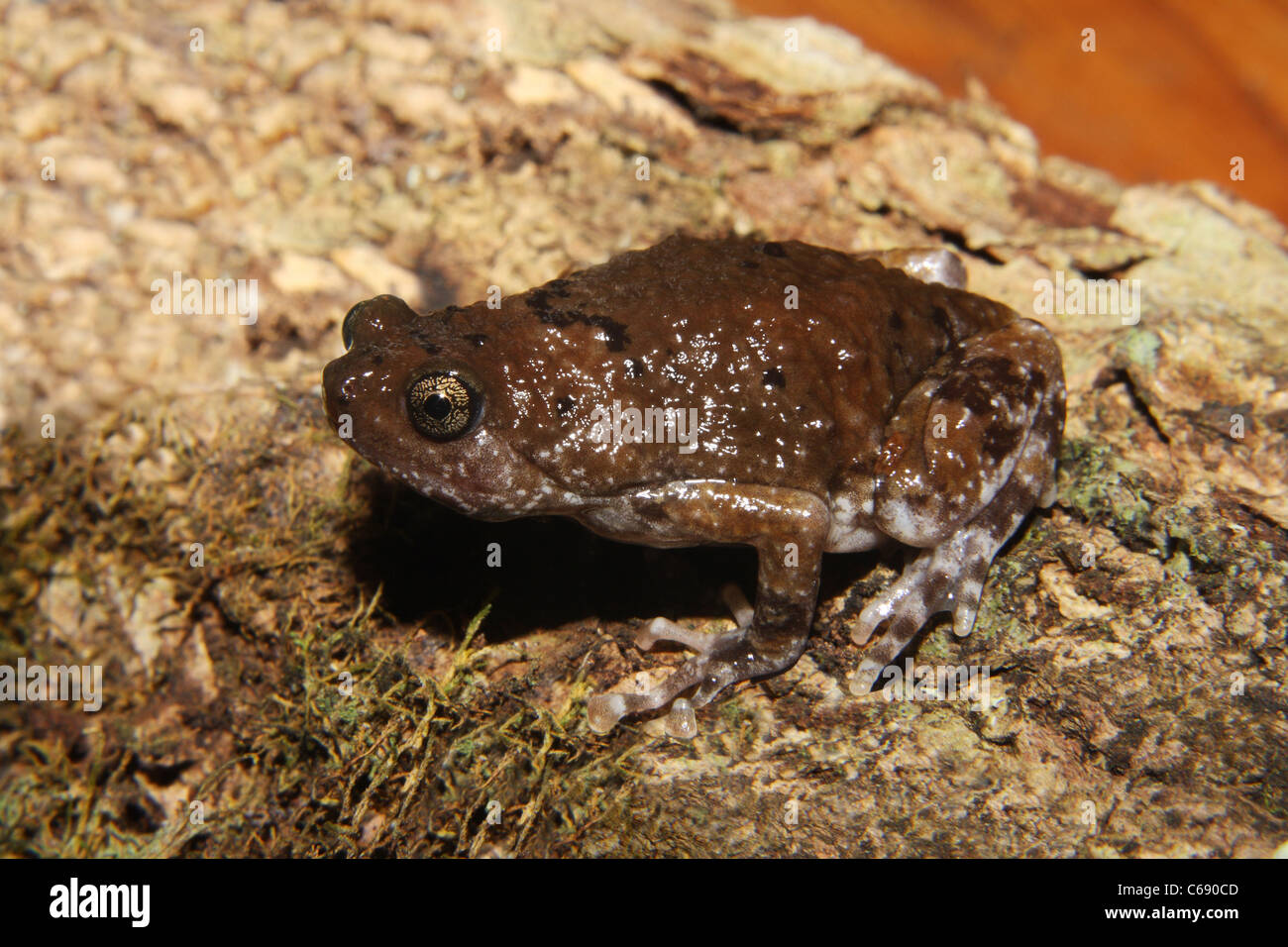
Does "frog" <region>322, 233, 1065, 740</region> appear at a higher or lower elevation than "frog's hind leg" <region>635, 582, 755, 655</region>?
higher

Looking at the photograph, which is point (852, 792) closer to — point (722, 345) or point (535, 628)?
point (535, 628)

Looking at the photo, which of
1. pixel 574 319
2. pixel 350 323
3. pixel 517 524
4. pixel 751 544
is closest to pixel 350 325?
pixel 350 323

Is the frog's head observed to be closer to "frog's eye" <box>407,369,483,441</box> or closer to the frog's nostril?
"frog's eye" <box>407,369,483,441</box>

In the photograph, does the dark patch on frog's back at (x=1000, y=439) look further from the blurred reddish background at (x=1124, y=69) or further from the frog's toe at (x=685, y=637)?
the blurred reddish background at (x=1124, y=69)

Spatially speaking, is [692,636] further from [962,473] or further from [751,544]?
[962,473]

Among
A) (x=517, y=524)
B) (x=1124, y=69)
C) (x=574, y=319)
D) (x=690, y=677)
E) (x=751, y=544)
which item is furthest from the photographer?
(x=1124, y=69)

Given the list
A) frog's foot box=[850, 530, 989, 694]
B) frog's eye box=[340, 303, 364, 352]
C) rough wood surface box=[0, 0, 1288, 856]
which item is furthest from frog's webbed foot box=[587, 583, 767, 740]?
frog's eye box=[340, 303, 364, 352]

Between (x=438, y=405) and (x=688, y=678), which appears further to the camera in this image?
(x=688, y=678)

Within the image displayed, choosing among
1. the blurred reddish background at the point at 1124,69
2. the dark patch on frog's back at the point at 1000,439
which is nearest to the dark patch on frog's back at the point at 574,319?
the dark patch on frog's back at the point at 1000,439
